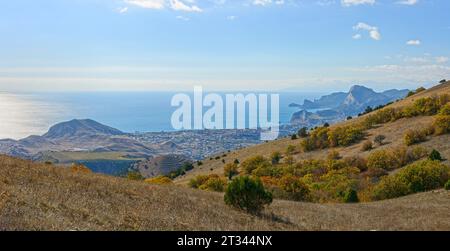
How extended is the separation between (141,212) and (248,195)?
21.6ft

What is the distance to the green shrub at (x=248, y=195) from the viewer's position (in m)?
19.9

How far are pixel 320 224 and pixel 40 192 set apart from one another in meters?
11.0

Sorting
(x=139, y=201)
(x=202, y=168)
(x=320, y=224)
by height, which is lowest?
(x=202, y=168)

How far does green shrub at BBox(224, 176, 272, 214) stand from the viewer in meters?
19.9

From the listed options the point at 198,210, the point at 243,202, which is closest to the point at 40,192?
the point at 198,210

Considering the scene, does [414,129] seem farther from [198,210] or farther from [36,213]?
Result: [36,213]

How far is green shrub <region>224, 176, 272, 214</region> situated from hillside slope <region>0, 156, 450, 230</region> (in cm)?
62

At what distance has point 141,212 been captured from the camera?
1455 cm

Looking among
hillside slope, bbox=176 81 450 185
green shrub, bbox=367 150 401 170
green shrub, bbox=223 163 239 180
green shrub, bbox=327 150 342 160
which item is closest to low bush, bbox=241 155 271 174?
green shrub, bbox=223 163 239 180

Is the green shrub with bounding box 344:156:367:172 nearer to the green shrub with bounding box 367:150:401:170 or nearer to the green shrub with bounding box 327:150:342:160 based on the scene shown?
the green shrub with bounding box 367:150:401:170

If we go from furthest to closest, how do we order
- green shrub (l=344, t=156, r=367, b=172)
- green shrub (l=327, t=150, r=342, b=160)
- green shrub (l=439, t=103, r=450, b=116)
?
green shrub (l=327, t=150, r=342, b=160) < green shrub (l=439, t=103, r=450, b=116) < green shrub (l=344, t=156, r=367, b=172)

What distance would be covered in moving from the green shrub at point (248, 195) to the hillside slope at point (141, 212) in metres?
0.62

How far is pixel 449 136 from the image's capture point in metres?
54.0

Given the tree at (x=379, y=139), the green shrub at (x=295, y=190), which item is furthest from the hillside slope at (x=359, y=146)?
the green shrub at (x=295, y=190)
